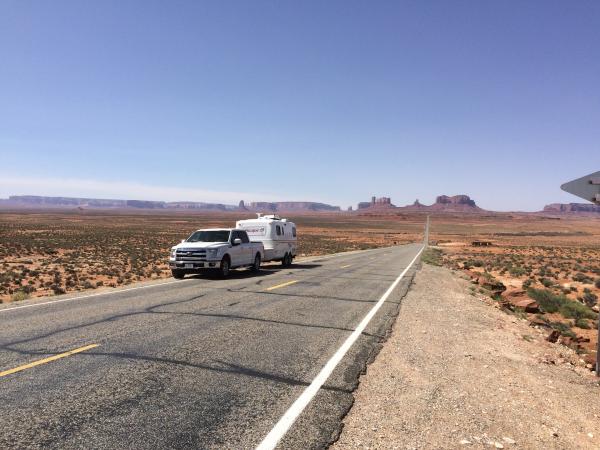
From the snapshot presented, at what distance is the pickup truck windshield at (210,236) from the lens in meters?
17.9

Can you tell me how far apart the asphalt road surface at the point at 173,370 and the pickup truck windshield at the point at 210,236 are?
21.7 feet

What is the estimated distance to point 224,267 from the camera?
17.0 m

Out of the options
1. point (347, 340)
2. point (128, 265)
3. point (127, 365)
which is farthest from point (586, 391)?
point (128, 265)

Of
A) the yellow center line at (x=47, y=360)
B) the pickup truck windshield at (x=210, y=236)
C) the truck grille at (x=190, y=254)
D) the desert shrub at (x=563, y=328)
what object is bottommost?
the desert shrub at (x=563, y=328)

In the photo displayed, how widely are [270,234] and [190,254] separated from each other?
19.4ft

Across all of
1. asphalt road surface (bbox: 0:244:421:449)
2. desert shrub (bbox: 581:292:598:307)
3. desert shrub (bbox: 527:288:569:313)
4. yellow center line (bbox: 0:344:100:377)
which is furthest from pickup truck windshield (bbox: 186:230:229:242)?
desert shrub (bbox: 581:292:598:307)

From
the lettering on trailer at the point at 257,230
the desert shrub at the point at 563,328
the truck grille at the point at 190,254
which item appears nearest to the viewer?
the desert shrub at the point at 563,328

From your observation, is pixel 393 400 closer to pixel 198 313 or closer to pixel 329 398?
pixel 329 398

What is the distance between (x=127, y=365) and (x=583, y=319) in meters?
13.6

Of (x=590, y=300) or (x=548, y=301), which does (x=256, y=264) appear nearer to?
(x=548, y=301)

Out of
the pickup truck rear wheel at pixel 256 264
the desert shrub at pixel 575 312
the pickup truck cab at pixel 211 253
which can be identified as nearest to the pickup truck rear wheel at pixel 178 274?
the pickup truck cab at pixel 211 253

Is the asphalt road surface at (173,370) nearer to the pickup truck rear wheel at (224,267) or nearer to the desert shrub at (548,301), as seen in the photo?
the pickup truck rear wheel at (224,267)

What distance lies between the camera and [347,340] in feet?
25.3

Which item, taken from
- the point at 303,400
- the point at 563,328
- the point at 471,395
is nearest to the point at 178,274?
the point at 563,328
